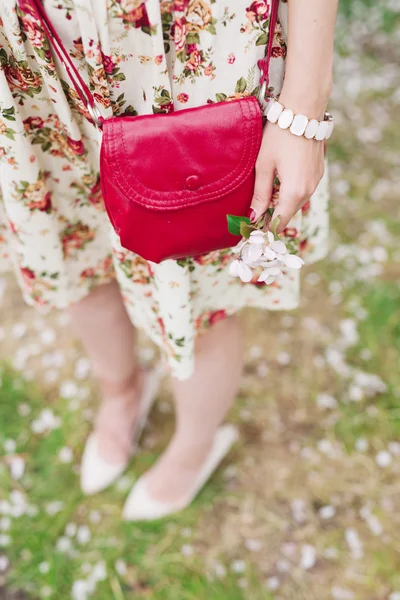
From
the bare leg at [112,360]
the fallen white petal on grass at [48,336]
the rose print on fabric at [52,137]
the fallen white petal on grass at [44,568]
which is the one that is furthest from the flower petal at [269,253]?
the fallen white petal on grass at [48,336]

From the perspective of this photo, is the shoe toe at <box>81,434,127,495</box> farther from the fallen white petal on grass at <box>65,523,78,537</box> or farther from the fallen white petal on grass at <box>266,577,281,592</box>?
the fallen white petal on grass at <box>266,577,281,592</box>

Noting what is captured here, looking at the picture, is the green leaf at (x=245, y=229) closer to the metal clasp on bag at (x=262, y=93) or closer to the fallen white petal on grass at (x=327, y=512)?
the metal clasp on bag at (x=262, y=93)

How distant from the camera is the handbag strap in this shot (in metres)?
0.70

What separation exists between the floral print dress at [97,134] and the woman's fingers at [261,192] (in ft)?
0.24

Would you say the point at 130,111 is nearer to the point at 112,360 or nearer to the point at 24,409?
the point at 112,360

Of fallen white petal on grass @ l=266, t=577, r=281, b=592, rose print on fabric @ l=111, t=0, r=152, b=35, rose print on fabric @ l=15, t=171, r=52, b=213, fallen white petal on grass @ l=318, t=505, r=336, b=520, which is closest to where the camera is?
rose print on fabric @ l=111, t=0, r=152, b=35

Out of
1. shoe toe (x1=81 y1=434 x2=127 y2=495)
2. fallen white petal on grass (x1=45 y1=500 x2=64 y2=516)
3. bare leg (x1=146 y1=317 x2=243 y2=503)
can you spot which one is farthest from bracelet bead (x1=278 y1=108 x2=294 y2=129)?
fallen white petal on grass (x1=45 y1=500 x2=64 y2=516)

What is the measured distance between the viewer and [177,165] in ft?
2.43

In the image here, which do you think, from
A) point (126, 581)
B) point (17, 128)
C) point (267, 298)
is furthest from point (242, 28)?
point (126, 581)

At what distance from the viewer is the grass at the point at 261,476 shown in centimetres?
138

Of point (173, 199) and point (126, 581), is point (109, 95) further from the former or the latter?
point (126, 581)

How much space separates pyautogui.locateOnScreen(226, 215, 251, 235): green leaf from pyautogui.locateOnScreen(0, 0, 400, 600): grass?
3.24 feet

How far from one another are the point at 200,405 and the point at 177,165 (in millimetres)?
632

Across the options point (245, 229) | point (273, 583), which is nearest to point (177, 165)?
point (245, 229)
